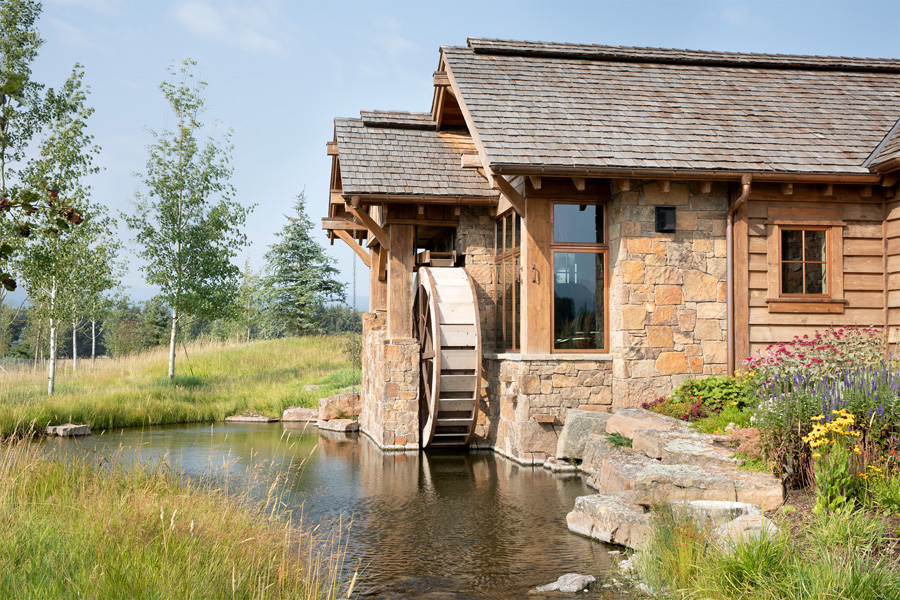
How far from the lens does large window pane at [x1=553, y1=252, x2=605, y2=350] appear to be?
33.2 ft

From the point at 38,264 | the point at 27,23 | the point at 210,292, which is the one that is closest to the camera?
the point at 38,264

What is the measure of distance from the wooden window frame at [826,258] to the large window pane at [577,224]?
2.21m

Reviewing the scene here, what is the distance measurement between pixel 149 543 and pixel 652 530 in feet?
10.3

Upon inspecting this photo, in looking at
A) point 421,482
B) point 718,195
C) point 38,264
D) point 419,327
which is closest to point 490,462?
point 421,482

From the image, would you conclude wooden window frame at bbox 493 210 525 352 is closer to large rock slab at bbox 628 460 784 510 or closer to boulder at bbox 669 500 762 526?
large rock slab at bbox 628 460 784 510

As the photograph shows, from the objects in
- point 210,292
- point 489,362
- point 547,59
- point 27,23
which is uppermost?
point 27,23

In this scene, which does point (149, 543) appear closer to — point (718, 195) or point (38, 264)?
point (718, 195)

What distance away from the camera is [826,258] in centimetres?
1037

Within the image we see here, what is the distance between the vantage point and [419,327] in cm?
1283

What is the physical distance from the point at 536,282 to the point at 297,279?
2269 cm

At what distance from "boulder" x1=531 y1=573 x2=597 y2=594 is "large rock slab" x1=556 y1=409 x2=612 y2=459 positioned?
173 inches

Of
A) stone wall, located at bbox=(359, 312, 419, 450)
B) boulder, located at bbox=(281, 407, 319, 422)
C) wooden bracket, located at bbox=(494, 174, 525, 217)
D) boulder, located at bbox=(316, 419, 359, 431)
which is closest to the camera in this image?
wooden bracket, located at bbox=(494, 174, 525, 217)

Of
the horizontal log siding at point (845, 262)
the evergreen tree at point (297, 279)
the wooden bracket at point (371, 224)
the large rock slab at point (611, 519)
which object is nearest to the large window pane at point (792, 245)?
the horizontal log siding at point (845, 262)

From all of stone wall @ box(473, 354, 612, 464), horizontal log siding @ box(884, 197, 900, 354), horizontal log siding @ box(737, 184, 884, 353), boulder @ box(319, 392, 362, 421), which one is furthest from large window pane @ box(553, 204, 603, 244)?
boulder @ box(319, 392, 362, 421)
